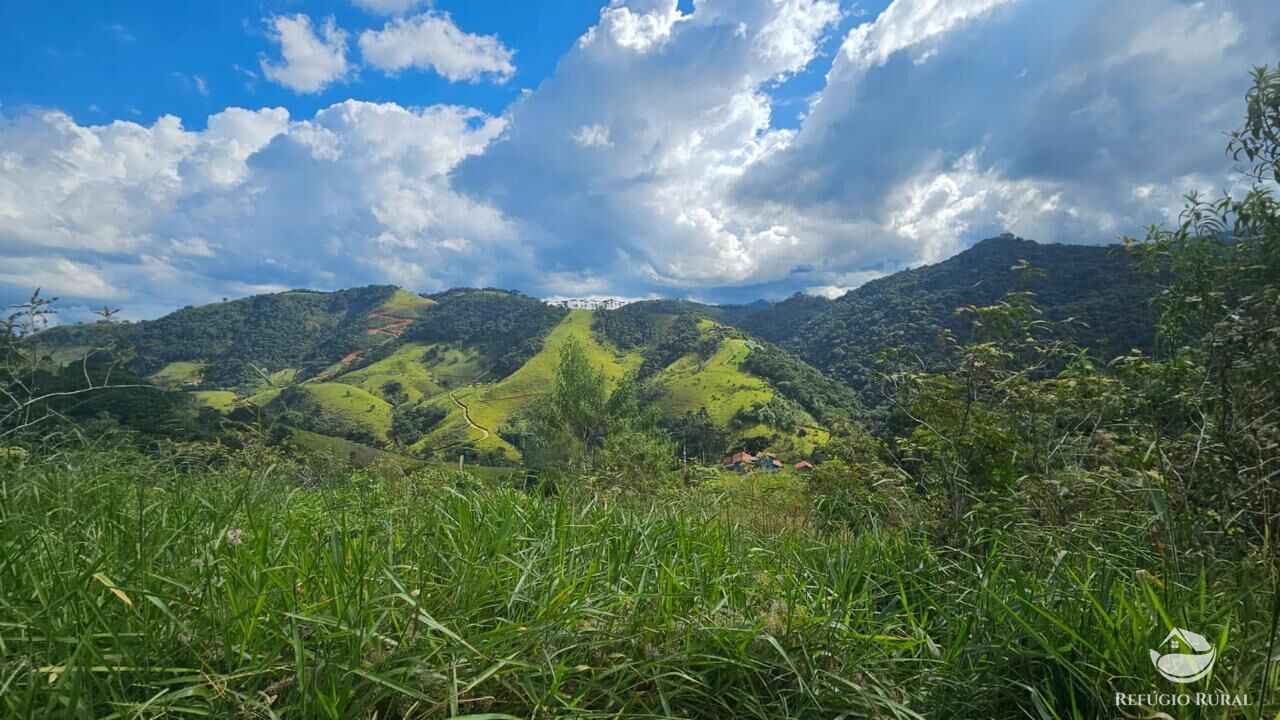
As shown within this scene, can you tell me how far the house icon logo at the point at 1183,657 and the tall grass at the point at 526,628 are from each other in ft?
0.12

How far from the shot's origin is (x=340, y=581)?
179cm

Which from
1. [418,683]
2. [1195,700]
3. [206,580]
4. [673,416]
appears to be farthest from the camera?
[673,416]

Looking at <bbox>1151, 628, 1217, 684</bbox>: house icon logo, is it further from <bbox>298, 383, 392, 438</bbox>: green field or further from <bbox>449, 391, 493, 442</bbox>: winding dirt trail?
<bbox>298, 383, 392, 438</bbox>: green field

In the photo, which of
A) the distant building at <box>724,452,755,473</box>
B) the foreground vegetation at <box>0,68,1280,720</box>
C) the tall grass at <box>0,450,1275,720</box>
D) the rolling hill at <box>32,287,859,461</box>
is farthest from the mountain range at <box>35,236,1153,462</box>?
the tall grass at <box>0,450,1275,720</box>

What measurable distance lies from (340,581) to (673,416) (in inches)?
3532

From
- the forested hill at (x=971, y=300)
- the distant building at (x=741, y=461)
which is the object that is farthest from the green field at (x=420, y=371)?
the distant building at (x=741, y=461)

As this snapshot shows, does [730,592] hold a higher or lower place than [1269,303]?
lower

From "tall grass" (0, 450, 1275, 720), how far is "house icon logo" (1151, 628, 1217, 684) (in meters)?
0.04

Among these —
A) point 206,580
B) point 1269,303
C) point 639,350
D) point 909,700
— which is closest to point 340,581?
point 206,580

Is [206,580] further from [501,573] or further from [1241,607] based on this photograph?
[1241,607]

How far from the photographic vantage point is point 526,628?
1.69 meters

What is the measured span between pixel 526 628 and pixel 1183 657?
1.82 m
